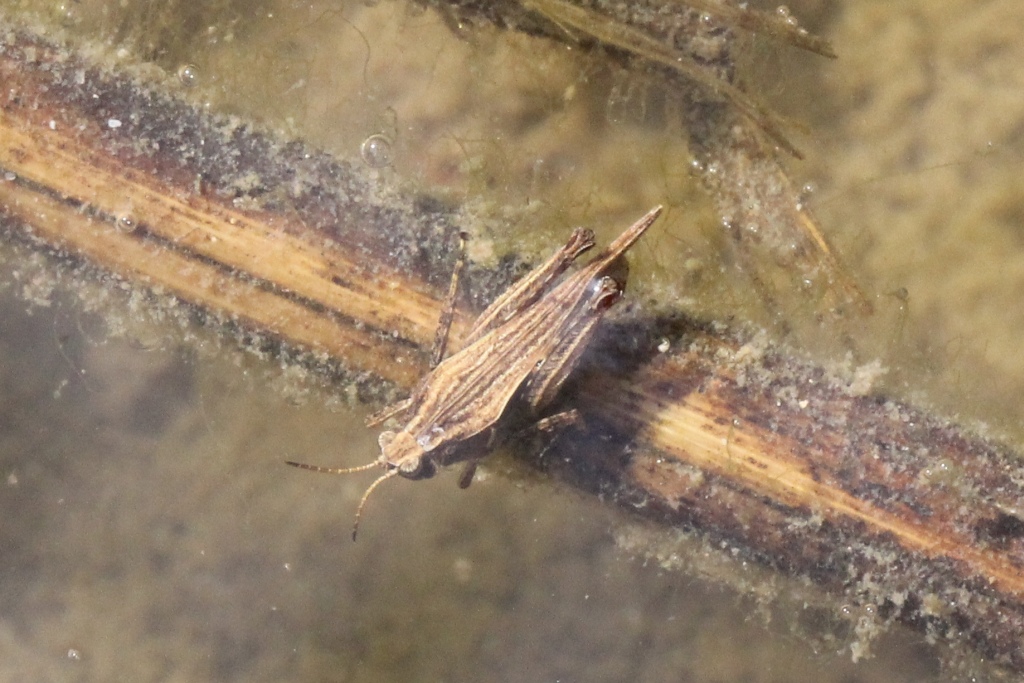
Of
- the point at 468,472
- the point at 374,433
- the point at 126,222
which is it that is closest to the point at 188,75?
the point at 126,222

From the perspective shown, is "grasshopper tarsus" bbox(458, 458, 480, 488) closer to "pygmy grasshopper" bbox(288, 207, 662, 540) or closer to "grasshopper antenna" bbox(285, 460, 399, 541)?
"pygmy grasshopper" bbox(288, 207, 662, 540)

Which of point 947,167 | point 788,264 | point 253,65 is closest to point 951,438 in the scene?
point 788,264

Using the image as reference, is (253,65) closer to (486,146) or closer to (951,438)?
(486,146)

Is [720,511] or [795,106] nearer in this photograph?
[720,511]

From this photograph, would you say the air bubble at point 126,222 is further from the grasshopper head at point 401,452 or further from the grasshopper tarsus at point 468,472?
the grasshopper tarsus at point 468,472

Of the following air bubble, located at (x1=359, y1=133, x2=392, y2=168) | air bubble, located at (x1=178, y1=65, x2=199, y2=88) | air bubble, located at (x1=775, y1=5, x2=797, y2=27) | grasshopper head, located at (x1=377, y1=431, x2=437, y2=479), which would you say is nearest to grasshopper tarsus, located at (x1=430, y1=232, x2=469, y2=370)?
grasshopper head, located at (x1=377, y1=431, x2=437, y2=479)
